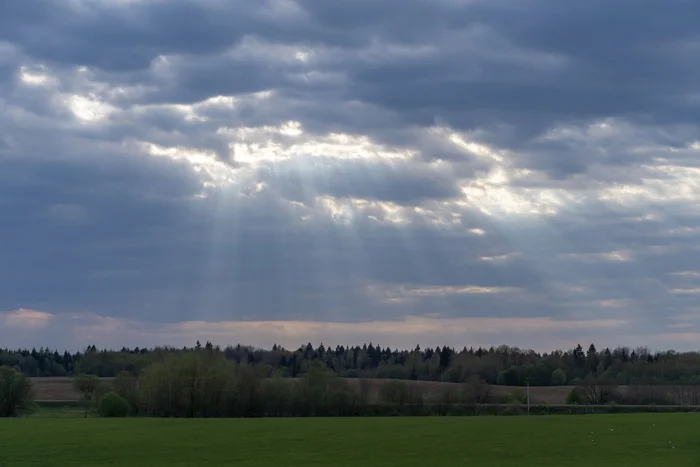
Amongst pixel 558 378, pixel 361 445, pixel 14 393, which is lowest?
pixel 14 393

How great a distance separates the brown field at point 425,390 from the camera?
13612cm

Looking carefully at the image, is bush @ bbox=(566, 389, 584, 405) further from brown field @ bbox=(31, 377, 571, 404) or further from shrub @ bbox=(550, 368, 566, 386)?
shrub @ bbox=(550, 368, 566, 386)

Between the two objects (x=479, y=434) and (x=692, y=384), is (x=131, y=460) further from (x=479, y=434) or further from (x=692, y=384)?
(x=692, y=384)

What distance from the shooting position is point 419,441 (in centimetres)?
5647

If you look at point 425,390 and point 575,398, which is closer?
point 425,390

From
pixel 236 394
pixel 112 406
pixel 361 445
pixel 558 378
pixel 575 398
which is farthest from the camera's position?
pixel 558 378

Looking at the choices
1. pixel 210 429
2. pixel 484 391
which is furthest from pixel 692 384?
pixel 210 429

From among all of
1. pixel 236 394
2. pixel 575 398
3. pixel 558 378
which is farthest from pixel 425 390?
pixel 558 378

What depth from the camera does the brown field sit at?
136125 mm

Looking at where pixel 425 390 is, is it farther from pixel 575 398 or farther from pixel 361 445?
pixel 361 445

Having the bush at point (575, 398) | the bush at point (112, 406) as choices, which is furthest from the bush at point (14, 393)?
the bush at point (575, 398)

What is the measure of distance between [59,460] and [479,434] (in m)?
31.9

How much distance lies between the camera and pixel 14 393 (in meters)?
114

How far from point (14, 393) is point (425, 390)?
213 ft
